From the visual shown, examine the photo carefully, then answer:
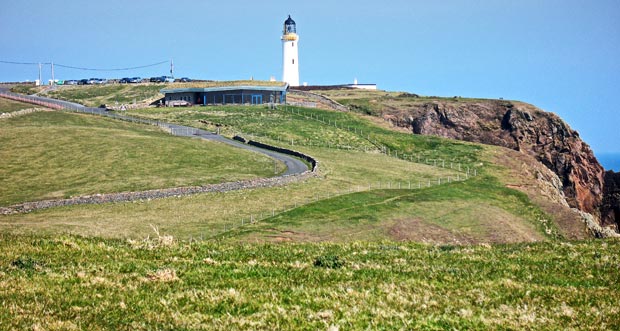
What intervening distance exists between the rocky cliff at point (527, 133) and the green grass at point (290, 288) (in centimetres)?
9250

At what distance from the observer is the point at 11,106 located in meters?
123

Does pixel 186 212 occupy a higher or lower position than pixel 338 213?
higher

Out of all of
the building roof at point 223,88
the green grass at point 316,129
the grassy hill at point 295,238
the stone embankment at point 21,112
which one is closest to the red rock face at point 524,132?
the grassy hill at point 295,238

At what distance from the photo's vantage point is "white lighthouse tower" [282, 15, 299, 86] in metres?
172

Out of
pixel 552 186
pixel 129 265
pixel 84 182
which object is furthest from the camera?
pixel 552 186

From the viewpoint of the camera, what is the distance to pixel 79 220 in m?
50.5

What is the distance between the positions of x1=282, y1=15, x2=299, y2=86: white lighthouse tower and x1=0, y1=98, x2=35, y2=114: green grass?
2465 inches

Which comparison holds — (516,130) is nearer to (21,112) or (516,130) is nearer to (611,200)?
(611,200)

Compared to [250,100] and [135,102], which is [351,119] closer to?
[250,100]

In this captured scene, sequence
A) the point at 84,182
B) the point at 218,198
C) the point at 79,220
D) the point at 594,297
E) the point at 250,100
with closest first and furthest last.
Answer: the point at 594,297 < the point at 79,220 < the point at 218,198 < the point at 84,182 < the point at 250,100

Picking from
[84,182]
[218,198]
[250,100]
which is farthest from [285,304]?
[250,100]

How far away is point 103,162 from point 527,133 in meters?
75.1

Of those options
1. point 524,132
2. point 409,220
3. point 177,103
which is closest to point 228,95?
point 177,103

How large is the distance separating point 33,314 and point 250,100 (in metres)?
131
